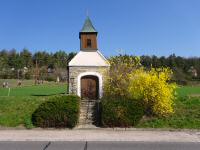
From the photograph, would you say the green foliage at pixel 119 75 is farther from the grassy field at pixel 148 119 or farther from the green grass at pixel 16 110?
the green grass at pixel 16 110

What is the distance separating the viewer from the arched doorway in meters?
34.5

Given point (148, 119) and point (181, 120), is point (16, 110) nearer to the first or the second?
point (148, 119)

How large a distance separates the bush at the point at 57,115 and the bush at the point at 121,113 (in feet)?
5.88

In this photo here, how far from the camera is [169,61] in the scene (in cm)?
11275

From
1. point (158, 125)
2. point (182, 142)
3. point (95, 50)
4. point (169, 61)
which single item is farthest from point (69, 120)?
point (169, 61)

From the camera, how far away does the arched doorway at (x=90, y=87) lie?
3453 cm

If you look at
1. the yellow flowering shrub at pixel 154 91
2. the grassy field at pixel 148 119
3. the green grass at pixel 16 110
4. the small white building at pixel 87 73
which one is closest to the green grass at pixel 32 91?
the small white building at pixel 87 73

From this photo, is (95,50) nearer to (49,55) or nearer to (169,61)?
(169,61)

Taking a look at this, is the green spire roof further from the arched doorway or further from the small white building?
→ the arched doorway
